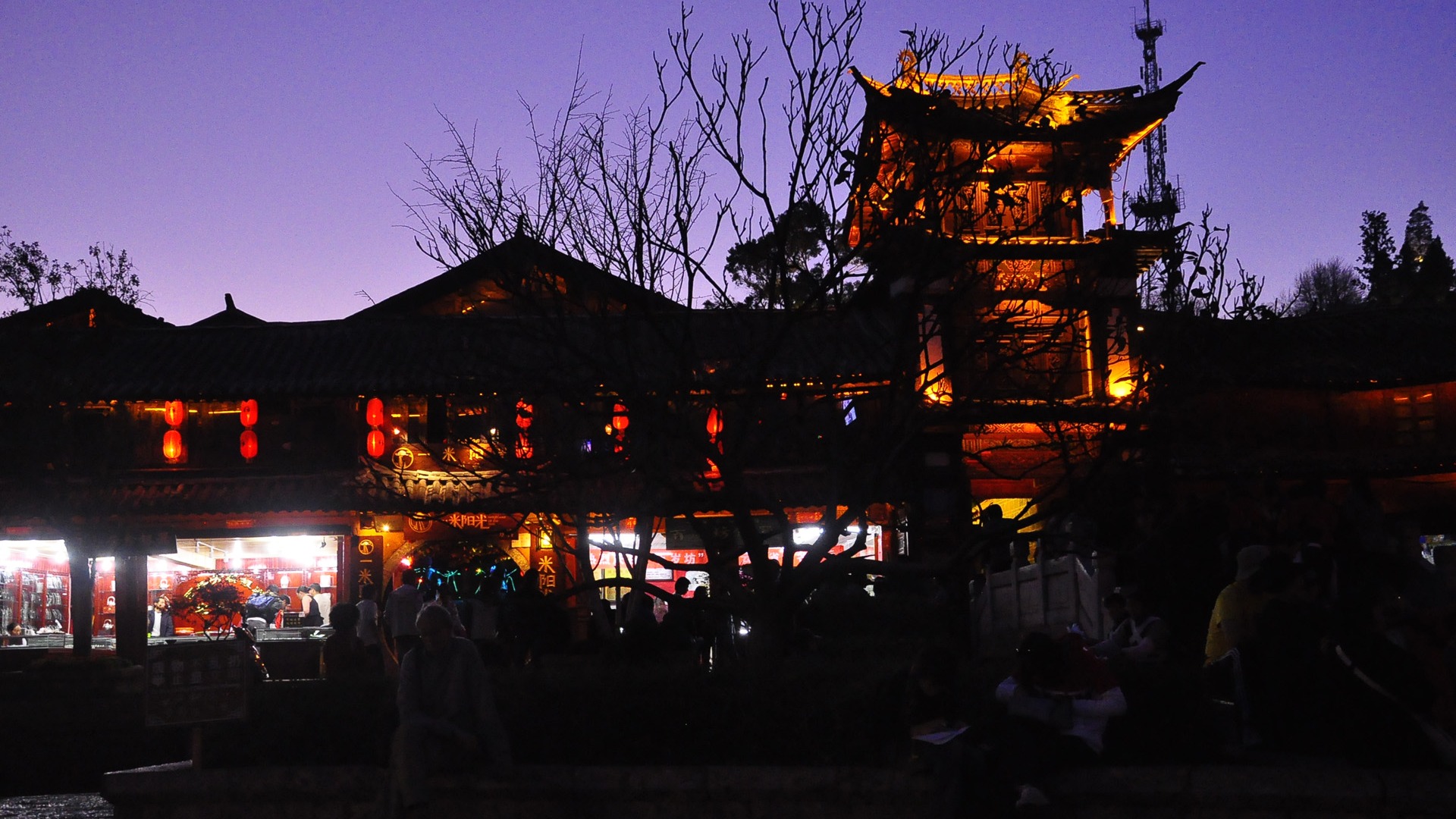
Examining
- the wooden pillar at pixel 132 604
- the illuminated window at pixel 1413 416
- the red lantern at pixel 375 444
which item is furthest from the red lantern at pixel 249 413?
the illuminated window at pixel 1413 416

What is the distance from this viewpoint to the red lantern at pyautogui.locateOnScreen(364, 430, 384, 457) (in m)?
25.7

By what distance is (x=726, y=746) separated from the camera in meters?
8.09

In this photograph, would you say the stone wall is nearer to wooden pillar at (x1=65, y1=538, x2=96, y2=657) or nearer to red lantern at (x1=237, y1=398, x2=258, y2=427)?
wooden pillar at (x1=65, y1=538, x2=96, y2=657)

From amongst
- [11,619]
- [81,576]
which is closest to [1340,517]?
[81,576]

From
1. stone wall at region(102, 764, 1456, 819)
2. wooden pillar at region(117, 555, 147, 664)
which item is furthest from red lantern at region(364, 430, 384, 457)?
stone wall at region(102, 764, 1456, 819)

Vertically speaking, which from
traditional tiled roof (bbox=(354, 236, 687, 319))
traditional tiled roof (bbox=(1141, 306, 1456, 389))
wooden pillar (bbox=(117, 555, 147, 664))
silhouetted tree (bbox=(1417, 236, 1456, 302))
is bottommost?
wooden pillar (bbox=(117, 555, 147, 664))

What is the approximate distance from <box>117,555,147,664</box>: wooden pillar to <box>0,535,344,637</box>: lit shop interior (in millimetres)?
536

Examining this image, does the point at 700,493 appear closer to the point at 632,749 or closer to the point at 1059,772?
the point at 632,749

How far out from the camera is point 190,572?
90.8 feet

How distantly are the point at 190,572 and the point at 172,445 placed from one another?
299 cm

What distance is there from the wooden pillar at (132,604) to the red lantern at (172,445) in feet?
6.89

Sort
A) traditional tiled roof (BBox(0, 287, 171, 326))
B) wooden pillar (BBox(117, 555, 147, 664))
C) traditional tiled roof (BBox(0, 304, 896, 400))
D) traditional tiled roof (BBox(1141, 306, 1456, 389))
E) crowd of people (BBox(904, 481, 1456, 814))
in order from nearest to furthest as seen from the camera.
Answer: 1. crowd of people (BBox(904, 481, 1456, 814))
2. traditional tiled roof (BBox(0, 304, 896, 400))
3. traditional tiled roof (BBox(0, 287, 171, 326))
4. wooden pillar (BBox(117, 555, 147, 664))
5. traditional tiled roof (BBox(1141, 306, 1456, 389))

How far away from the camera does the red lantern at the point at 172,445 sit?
26.5 meters

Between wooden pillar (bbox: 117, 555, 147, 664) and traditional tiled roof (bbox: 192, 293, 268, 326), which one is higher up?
traditional tiled roof (bbox: 192, 293, 268, 326)
